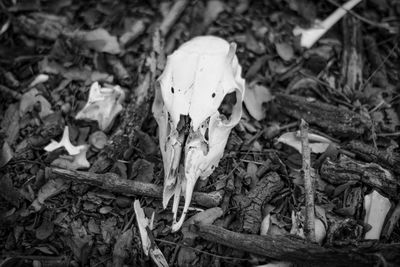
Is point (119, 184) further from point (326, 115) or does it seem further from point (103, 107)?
point (326, 115)

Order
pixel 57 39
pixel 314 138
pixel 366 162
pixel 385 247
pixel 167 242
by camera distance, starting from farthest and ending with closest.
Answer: pixel 57 39, pixel 314 138, pixel 366 162, pixel 167 242, pixel 385 247

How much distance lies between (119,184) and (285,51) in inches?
65.7

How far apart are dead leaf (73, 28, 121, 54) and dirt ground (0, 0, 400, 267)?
0.04ft

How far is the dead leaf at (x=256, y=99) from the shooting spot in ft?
8.98

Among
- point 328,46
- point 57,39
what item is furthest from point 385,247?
point 57,39

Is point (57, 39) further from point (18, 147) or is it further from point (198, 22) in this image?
point (198, 22)

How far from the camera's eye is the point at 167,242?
2.20 metres

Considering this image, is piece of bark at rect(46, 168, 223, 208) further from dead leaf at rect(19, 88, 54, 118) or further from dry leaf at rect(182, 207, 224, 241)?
dead leaf at rect(19, 88, 54, 118)

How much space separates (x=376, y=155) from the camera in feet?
7.73

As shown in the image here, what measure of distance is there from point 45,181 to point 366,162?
6.73 ft

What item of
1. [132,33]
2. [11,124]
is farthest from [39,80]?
[132,33]

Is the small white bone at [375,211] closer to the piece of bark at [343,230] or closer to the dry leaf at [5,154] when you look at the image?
the piece of bark at [343,230]

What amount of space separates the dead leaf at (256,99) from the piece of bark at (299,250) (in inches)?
37.7

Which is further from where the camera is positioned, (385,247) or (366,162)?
(366,162)
